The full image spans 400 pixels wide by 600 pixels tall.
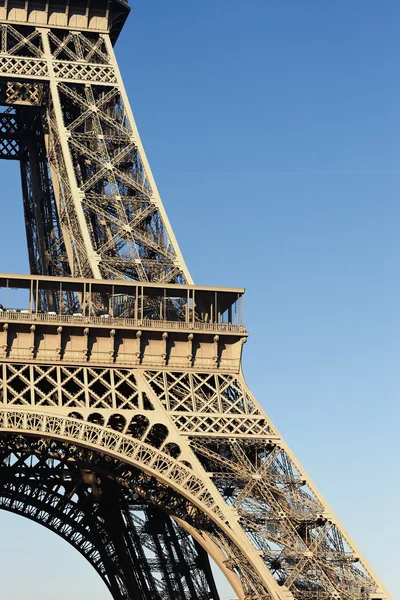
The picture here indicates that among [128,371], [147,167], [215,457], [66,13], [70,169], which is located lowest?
[215,457]

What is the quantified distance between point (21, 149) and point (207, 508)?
2531 cm

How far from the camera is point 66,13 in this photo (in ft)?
178

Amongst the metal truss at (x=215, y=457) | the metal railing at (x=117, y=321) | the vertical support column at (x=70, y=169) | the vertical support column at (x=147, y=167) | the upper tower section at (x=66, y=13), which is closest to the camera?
the metal truss at (x=215, y=457)

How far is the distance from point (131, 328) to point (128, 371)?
1.51m

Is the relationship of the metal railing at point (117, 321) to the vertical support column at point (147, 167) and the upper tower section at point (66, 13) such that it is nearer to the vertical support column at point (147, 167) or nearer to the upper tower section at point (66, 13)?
the vertical support column at point (147, 167)

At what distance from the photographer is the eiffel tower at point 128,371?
4075 centimetres

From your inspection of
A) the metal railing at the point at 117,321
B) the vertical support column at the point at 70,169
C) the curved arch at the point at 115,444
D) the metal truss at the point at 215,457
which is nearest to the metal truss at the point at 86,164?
the vertical support column at the point at 70,169

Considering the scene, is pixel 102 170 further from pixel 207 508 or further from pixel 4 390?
pixel 207 508

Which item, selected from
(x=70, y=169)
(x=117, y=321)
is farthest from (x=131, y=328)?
(x=70, y=169)

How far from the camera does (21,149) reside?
195ft

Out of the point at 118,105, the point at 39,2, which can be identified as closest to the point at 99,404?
the point at 118,105

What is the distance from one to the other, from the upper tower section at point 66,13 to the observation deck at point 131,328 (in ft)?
47.8

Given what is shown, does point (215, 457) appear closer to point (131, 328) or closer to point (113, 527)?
point (131, 328)

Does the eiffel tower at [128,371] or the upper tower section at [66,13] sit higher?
the upper tower section at [66,13]
